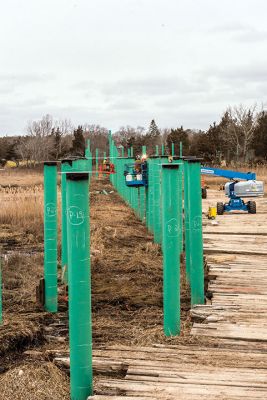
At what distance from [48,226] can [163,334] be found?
1.65 m

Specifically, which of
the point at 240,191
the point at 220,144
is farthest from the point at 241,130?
the point at 240,191

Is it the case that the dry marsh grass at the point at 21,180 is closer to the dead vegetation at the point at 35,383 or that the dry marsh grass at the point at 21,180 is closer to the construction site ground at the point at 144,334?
the construction site ground at the point at 144,334

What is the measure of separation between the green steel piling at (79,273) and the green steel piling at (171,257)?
55.2 inches

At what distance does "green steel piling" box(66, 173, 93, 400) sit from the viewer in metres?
3.37

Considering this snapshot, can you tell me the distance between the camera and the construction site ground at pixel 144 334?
371 centimetres

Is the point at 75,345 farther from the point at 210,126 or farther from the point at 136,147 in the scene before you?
the point at 136,147

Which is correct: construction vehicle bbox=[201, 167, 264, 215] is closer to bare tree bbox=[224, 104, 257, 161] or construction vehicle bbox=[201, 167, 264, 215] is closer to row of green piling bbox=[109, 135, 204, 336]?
row of green piling bbox=[109, 135, 204, 336]

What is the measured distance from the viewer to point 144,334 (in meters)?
4.95

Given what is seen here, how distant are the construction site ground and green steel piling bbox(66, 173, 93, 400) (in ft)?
0.87

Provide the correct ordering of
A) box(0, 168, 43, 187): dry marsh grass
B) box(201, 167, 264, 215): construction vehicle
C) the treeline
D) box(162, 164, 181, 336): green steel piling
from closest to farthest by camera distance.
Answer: box(162, 164, 181, 336): green steel piling < box(201, 167, 264, 215): construction vehicle < box(0, 168, 43, 187): dry marsh grass < the treeline

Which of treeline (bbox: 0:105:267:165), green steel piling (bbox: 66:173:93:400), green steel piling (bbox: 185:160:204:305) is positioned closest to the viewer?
green steel piling (bbox: 66:173:93:400)

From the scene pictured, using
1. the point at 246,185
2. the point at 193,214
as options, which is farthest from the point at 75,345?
the point at 246,185

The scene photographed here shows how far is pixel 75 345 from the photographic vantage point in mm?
3434

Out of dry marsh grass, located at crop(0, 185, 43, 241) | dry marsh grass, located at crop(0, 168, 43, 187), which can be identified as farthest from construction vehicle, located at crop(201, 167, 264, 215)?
dry marsh grass, located at crop(0, 168, 43, 187)
